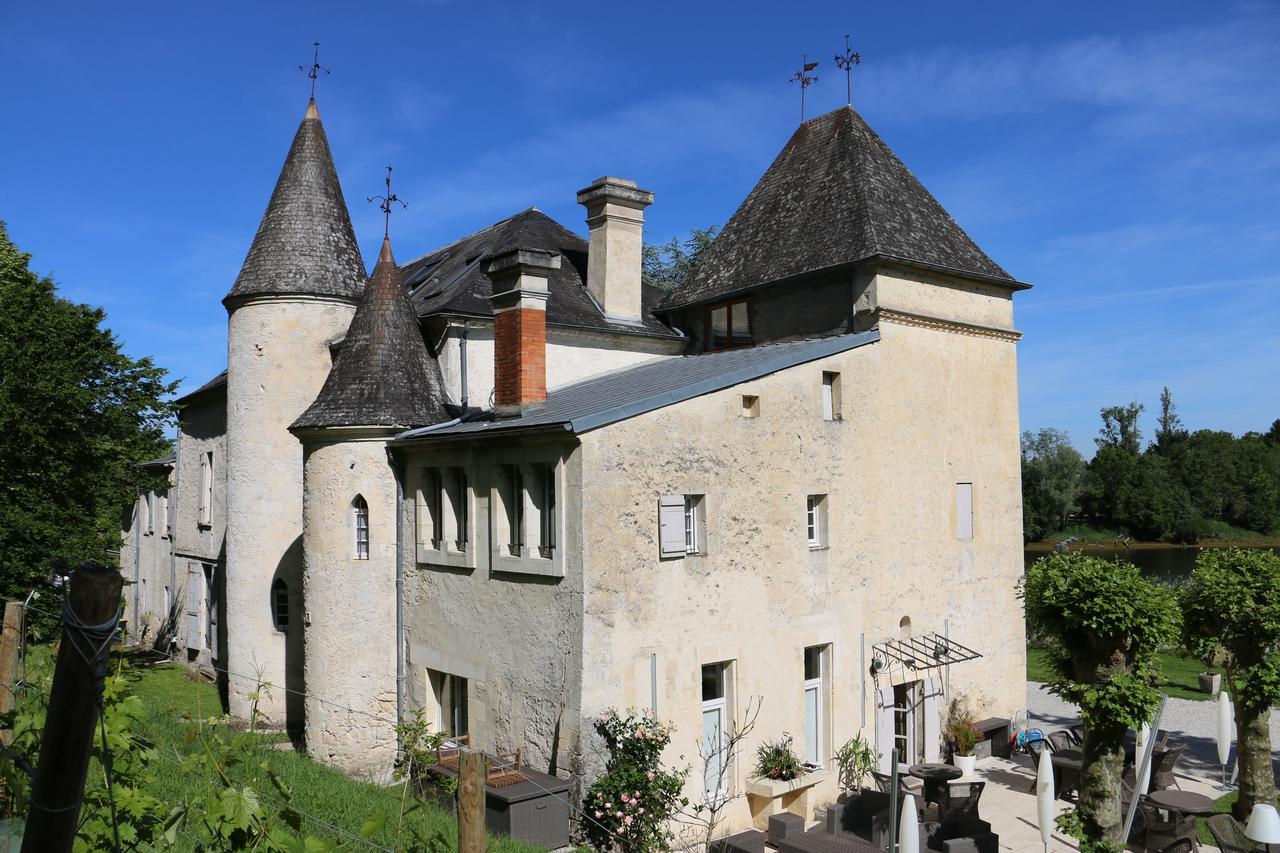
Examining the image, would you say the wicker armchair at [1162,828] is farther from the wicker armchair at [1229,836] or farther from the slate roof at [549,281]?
the slate roof at [549,281]

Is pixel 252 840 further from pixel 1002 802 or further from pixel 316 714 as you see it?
pixel 1002 802

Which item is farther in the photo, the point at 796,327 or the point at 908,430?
the point at 796,327

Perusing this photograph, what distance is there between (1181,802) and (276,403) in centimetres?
1577

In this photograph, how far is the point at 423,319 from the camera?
16.4 meters

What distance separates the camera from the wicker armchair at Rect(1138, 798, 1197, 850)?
1170 cm

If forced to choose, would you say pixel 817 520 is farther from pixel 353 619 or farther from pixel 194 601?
pixel 194 601

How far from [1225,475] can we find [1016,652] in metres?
79.3

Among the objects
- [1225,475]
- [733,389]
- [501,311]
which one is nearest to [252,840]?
[733,389]

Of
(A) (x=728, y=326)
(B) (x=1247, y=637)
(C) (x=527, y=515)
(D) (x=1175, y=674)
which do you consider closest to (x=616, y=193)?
(A) (x=728, y=326)

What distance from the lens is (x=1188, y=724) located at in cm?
1895

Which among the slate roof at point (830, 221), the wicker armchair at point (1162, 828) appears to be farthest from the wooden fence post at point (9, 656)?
the wicker armchair at point (1162, 828)

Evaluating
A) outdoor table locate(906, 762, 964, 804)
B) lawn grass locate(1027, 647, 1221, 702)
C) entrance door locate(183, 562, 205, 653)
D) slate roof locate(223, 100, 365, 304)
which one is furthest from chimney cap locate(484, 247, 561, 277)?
entrance door locate(183, 562, 205, 653)

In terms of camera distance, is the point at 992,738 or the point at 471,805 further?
the point at 992,738

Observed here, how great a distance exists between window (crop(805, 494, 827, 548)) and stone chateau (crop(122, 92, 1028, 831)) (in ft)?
0.24
